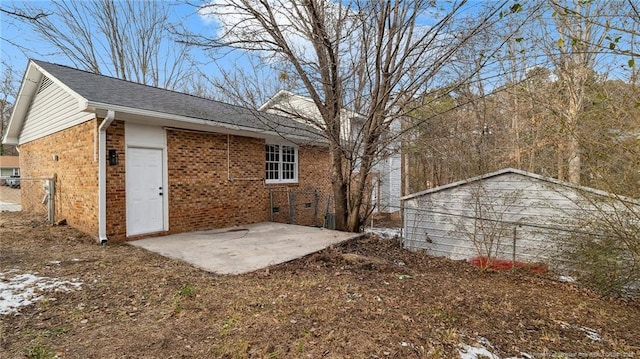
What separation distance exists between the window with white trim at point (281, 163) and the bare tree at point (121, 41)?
347 inches

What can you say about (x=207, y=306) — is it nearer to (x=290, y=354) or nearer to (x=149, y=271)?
(x=290, y=354)

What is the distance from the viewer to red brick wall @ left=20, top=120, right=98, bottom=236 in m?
6.82

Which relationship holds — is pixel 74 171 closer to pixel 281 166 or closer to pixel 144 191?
pixel 144 191

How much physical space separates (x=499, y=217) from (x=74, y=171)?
10.0 metres

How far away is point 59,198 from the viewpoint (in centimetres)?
841

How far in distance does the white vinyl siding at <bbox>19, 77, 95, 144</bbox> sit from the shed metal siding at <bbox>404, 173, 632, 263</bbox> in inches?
323

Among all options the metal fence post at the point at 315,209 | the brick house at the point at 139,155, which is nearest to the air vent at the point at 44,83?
the brick house at the point at 139,155

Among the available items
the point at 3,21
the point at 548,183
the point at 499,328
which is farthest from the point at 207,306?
the point at 548,183

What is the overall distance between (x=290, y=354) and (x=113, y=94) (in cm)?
696

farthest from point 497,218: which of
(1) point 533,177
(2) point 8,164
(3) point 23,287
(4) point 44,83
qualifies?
(2) point 8,164

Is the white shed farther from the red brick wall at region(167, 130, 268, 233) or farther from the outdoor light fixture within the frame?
the outdoor light fixture

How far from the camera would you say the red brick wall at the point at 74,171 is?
22.4 ft

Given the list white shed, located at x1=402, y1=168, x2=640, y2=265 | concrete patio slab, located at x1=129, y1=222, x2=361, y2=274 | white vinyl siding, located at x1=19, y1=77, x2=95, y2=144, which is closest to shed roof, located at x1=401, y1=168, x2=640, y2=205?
white shed, located at x1=402, y1=168, x2=640, y2=265

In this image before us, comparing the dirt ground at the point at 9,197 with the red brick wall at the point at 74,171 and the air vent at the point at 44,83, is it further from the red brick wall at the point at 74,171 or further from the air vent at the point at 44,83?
the air vent at the point at 44,83
